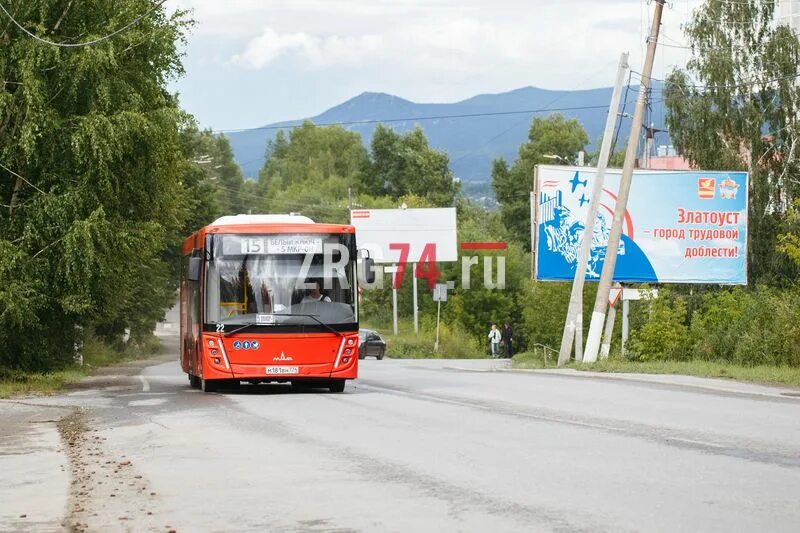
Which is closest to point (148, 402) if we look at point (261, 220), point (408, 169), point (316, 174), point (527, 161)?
point (261, 220)

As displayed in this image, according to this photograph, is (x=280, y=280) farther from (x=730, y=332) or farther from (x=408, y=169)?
(x=408, y=169)

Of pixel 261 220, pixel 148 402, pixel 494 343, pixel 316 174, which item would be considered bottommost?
pixel 494 343

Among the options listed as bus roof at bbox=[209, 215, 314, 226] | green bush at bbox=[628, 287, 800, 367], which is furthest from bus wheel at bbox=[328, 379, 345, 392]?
green bush at bbox=[628, 287, 800, 367]

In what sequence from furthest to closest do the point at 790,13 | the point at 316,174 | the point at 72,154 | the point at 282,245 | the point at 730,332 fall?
the point at 316,174 → the point at 790,13 → the point at 730,332 → the point at 72,154 → the point at 282,245

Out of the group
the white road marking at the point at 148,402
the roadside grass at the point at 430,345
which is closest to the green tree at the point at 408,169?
the roadside grass at the point at 430,345

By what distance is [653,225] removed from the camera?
141 feet

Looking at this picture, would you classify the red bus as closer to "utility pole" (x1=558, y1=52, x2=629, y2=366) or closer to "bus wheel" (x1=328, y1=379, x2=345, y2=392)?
"bus wheel" (x1=328, y1=379, x2=345, y2=392)

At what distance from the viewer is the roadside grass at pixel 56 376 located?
27.1m

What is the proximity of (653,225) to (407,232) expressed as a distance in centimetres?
5059

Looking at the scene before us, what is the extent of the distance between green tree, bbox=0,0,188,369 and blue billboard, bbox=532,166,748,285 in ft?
51.0

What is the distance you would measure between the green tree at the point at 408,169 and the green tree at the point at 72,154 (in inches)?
4008

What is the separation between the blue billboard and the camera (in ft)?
139

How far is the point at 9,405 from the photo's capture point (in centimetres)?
2209

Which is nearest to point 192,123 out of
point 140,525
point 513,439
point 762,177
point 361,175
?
point 513,439
